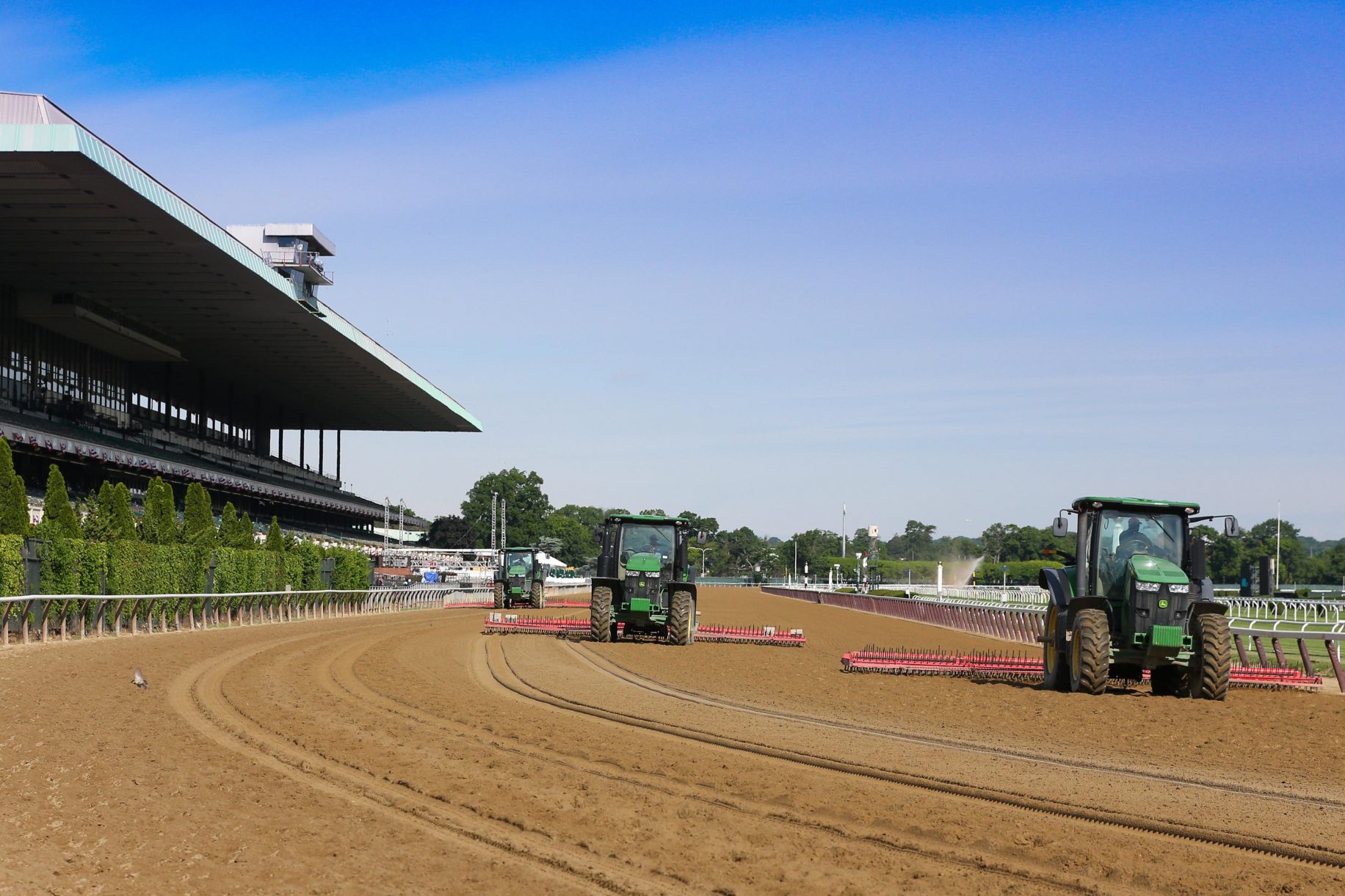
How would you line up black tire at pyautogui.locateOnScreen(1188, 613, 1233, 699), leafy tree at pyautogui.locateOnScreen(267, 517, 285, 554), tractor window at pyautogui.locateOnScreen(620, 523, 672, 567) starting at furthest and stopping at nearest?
leafy tree at pyautogui.locateOnScreen(267, 517, 285, 554) < tractor window at pyautogui.locateOnScreen(620, 523, 672, 567) < black tire at pyautogui.locateOnScreen(1188, 613, 1233, 699)

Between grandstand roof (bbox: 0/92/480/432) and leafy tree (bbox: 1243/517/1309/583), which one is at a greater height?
grandstand roof (bbox: 0/92/480/432)

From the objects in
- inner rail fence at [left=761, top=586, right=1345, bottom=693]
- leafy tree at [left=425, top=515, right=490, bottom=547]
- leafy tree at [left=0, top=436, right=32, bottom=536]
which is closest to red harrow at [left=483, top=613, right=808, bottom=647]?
inner rail fence at [left=761, top=586, right=1345, bottom=693]

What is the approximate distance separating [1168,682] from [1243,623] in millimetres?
15849

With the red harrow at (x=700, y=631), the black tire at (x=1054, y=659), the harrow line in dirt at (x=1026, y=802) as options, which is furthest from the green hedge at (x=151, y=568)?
the black tire at (x=1054, y=659)

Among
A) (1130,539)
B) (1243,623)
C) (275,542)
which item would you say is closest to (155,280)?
(275,542)

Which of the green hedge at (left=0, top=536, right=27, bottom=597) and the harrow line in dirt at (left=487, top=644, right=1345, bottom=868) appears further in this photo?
the green hedge at (left=0, top=536, right=27, bottom=597)

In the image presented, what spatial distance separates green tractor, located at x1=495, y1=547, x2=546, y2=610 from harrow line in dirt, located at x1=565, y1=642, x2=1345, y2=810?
32.9m

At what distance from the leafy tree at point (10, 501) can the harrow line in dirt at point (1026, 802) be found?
54.5 ft

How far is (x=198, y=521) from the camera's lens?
3491 cm

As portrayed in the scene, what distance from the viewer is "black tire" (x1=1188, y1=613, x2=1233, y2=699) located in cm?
1538

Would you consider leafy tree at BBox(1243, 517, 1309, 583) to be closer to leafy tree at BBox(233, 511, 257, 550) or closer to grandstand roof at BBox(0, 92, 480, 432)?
grandstand roof at BBox(0, 92, 480, 432)

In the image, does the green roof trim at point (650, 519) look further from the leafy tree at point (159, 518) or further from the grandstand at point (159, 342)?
the grandstand at point (159, 342)

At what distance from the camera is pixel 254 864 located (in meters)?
6.39

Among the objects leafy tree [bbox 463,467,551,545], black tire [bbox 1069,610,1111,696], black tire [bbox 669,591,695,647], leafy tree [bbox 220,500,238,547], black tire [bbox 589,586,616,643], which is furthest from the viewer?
leafy tree [bbox 463,467,551,545]
